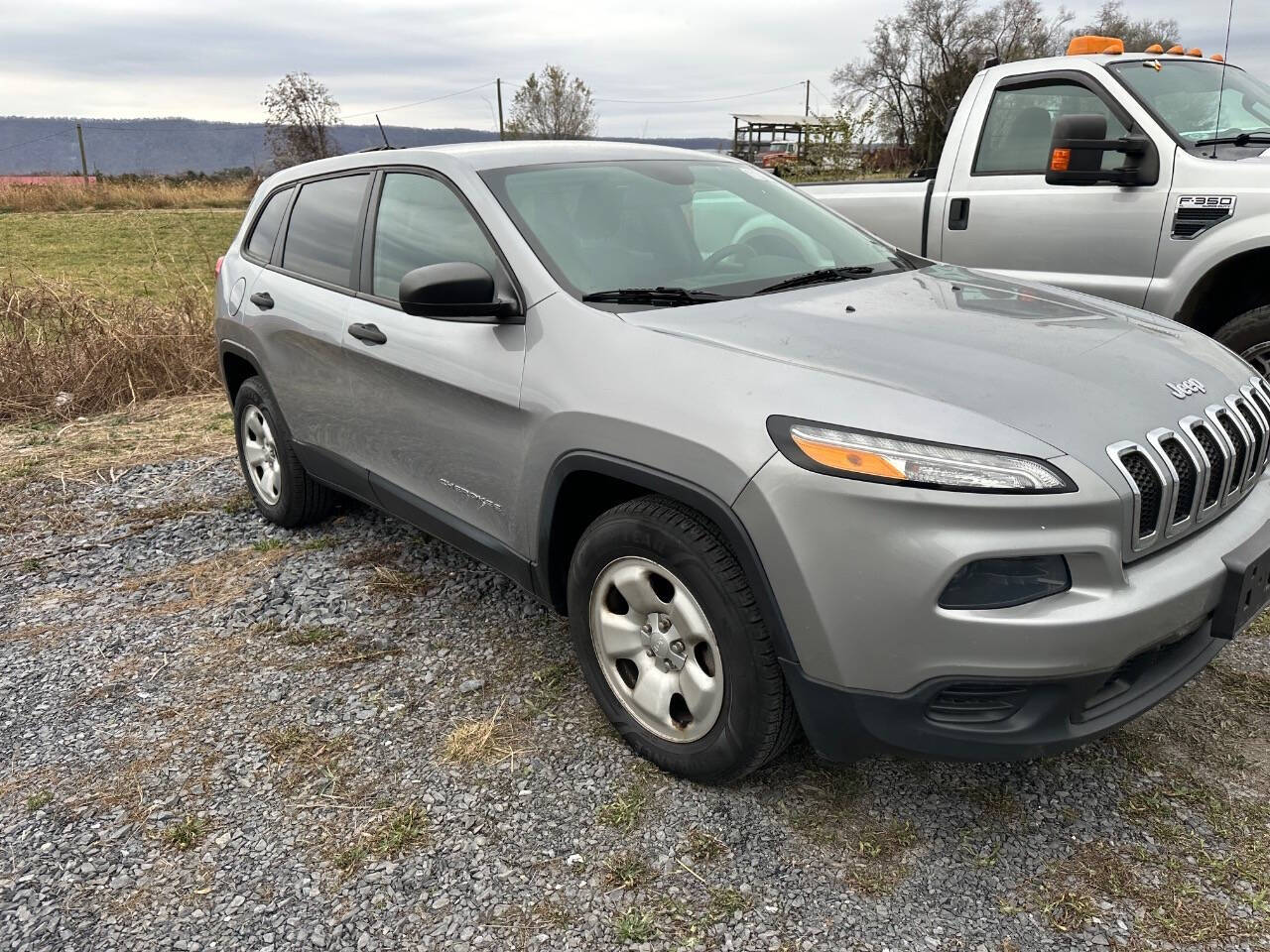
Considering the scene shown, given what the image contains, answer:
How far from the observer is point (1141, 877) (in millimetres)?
2326

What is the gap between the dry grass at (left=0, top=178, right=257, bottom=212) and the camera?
2867 centimetres

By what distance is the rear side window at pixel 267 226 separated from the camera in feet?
14.4

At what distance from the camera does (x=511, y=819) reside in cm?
262

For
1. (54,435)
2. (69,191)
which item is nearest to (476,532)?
(54,435)

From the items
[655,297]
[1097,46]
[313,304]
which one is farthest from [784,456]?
[1097,46]

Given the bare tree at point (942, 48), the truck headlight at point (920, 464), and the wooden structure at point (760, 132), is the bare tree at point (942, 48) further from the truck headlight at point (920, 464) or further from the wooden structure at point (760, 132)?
the truck headlight at point (920, 464)

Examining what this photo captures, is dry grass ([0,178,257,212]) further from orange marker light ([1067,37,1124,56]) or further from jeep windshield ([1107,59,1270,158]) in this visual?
jeep windshield ([1107,59,1270,158])

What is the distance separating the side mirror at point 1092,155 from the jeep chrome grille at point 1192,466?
2.34m

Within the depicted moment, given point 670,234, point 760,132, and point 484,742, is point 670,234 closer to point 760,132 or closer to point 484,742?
point 484,742

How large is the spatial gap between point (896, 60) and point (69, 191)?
35.7m

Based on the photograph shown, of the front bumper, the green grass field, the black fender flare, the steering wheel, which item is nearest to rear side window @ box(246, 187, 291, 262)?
the steering wheel

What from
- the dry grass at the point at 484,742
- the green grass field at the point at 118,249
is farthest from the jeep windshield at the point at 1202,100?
the green grass field at the point at 118,249

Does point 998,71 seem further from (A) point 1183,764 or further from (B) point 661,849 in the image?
(B) point 661,849

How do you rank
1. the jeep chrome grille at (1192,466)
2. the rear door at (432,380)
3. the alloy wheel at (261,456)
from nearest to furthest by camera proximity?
the jeep chrome grille at (1192,466), the rear door at (432,380), the alloy wheel at (261,456)
